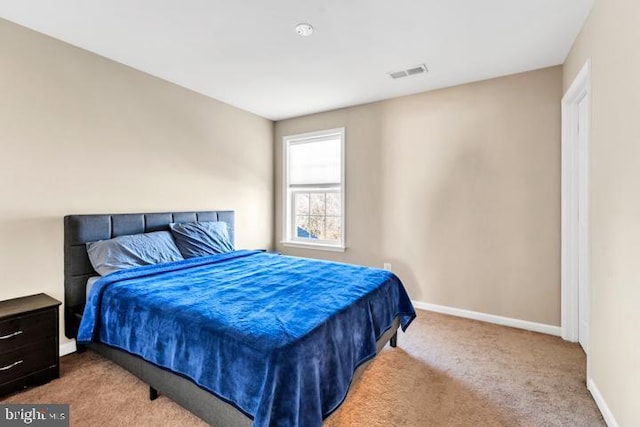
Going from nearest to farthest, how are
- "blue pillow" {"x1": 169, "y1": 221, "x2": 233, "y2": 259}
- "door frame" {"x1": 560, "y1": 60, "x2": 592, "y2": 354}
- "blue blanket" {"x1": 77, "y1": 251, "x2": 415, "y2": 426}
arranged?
"blue blanket" {"x1": 77, "y1": 251, "x2": 415, "y2": 426} < "door frame" {"x1": 560, "y1": 60, "x2": 592, "y2": 354} < "blue pillow" {"x1": 169, "y1": 221, "x2": 233, "y2": 259}

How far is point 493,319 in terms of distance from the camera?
3.10 metres

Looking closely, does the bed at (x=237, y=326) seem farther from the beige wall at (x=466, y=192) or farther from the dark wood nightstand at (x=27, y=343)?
the beige wall at (x=466, y=192)

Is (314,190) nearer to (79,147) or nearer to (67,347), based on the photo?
(79,147)

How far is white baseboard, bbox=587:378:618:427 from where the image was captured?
1.62 m

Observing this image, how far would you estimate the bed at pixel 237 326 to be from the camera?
1309 mm

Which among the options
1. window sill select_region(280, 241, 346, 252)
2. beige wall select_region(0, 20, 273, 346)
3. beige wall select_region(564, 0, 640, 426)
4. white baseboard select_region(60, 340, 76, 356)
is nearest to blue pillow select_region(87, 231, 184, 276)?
beige wall select_region(0, 20, 273, 346)

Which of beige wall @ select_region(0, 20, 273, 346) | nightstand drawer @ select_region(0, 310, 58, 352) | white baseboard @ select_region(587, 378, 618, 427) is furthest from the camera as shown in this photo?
beige wall @ select_region(0, 20, 273, 346)

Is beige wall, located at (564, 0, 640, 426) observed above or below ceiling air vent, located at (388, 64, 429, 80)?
below

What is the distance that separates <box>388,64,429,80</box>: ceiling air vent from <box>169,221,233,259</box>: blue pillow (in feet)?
8.34

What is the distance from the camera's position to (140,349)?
1.81 metres

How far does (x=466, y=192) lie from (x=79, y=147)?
147 inches

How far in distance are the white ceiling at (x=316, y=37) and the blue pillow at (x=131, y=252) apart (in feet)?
5.41

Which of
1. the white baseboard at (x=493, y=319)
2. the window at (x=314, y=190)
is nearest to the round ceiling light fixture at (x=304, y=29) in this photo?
the window at (x=314, y=190)

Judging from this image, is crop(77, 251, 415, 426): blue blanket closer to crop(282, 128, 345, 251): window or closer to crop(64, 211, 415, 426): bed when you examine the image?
crop(64, 211, 415, 426): bed
